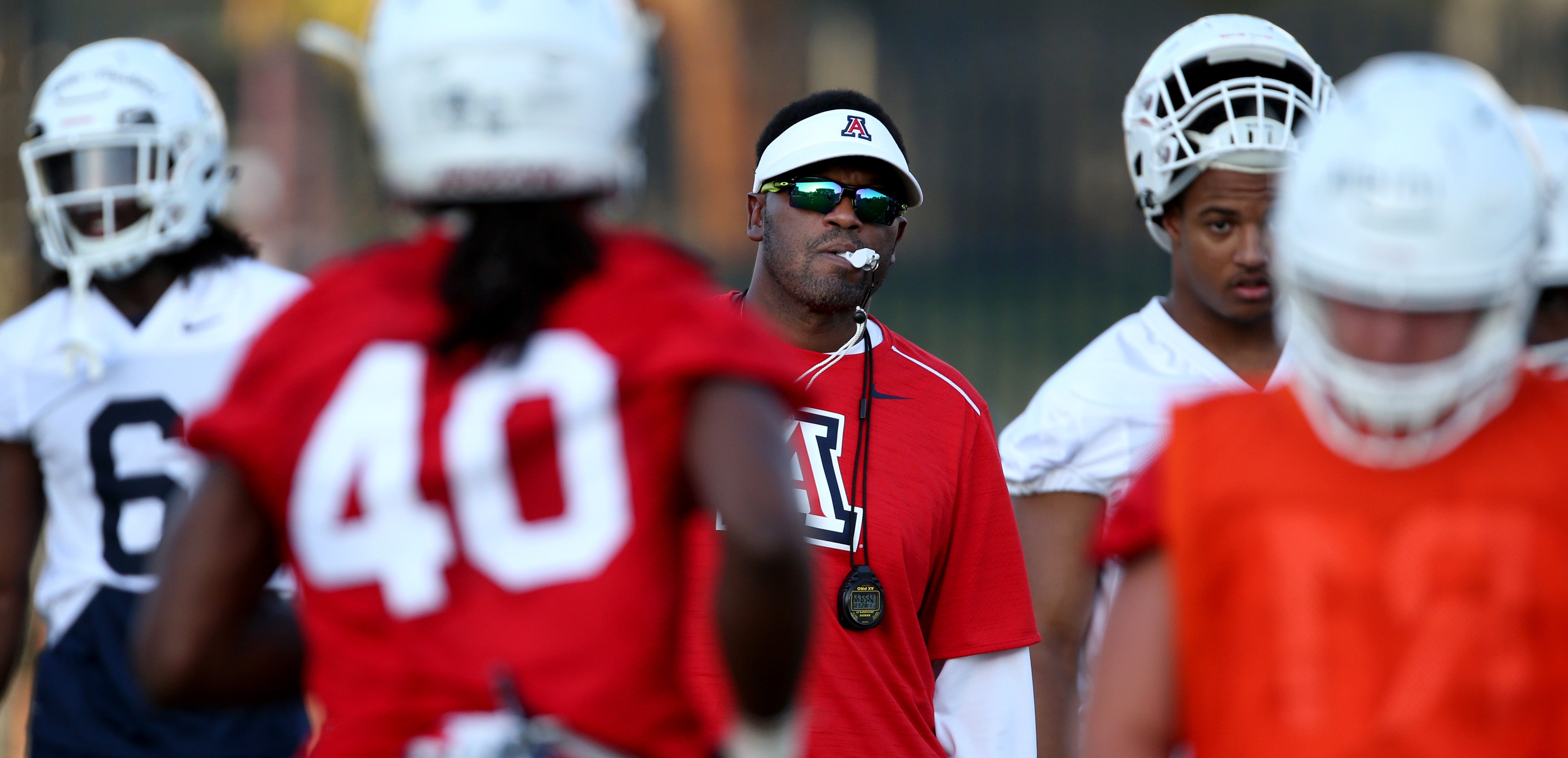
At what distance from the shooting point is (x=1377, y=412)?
1.85m

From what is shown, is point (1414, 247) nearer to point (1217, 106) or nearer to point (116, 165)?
point (1217, 106)

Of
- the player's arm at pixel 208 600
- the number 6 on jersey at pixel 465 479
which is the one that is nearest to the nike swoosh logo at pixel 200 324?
the player's arm at pixel 208 600

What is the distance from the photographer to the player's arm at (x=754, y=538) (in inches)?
74.9

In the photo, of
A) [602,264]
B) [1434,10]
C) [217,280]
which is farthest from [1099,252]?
[602,264]

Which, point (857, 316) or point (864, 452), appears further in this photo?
point (857, 316)

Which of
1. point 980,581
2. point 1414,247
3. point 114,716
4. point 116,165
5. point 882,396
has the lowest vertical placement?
point 114,716

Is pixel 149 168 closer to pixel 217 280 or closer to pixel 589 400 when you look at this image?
pixel 217 280

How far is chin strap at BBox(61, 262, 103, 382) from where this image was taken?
3318 mm

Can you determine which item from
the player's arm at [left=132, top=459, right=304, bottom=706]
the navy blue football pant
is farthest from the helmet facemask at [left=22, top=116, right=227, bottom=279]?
the player's arm at [left=132, top=459, right=304, bottom=706]

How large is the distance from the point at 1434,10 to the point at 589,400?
10.7 metres

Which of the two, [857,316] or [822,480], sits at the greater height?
[857,316]

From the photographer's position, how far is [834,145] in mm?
4004

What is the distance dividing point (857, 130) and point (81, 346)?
5.86 ft

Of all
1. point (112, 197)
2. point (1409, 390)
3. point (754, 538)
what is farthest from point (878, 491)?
Result: point (1409, 390)
